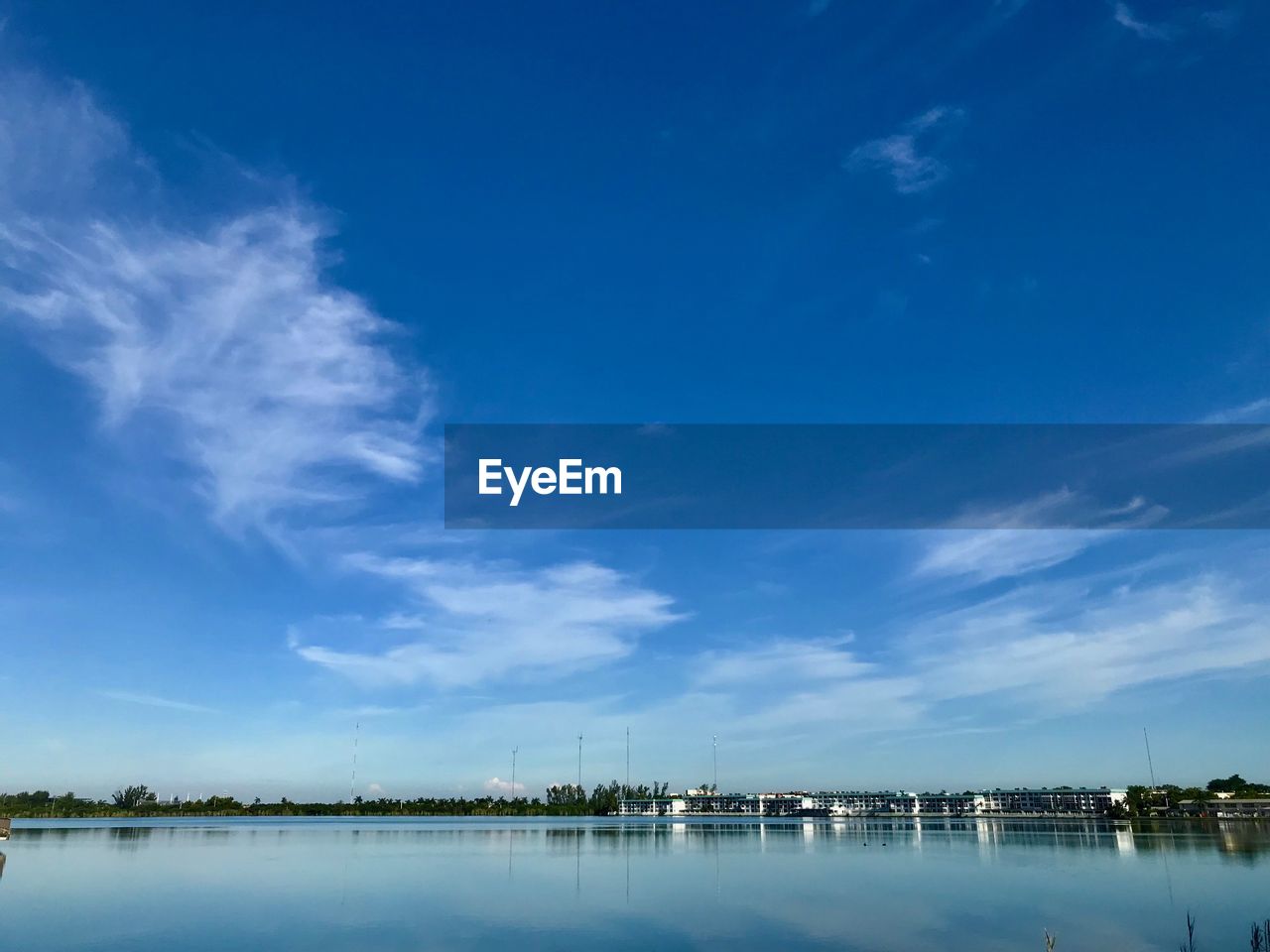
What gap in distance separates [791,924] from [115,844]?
92.4 metres

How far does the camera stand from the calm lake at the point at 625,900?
36.8m

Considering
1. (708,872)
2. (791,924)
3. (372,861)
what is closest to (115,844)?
(372,861)

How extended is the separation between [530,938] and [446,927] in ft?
16.3

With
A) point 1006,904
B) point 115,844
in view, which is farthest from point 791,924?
point 115,844

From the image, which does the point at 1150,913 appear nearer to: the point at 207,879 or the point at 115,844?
the point at 207,879

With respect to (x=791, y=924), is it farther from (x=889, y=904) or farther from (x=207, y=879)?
(x=207, y=879)

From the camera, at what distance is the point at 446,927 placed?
4006 centimetres

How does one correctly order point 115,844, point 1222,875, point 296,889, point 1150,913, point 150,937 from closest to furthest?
1. point 150,937
2. point 1150,913
3. point 296,889
4. point 1222,875
5. point 115,844

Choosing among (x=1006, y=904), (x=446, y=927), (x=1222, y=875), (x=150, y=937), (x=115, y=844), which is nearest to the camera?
(x=150, y=937)

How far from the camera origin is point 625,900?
50125 millimetres

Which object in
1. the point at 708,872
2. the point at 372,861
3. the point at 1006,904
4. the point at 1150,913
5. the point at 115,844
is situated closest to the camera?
the point at 1150,913

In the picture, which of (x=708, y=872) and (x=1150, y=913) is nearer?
(x=1150, y=913)

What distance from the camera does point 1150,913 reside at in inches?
1695

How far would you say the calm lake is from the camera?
3675 centimetres
